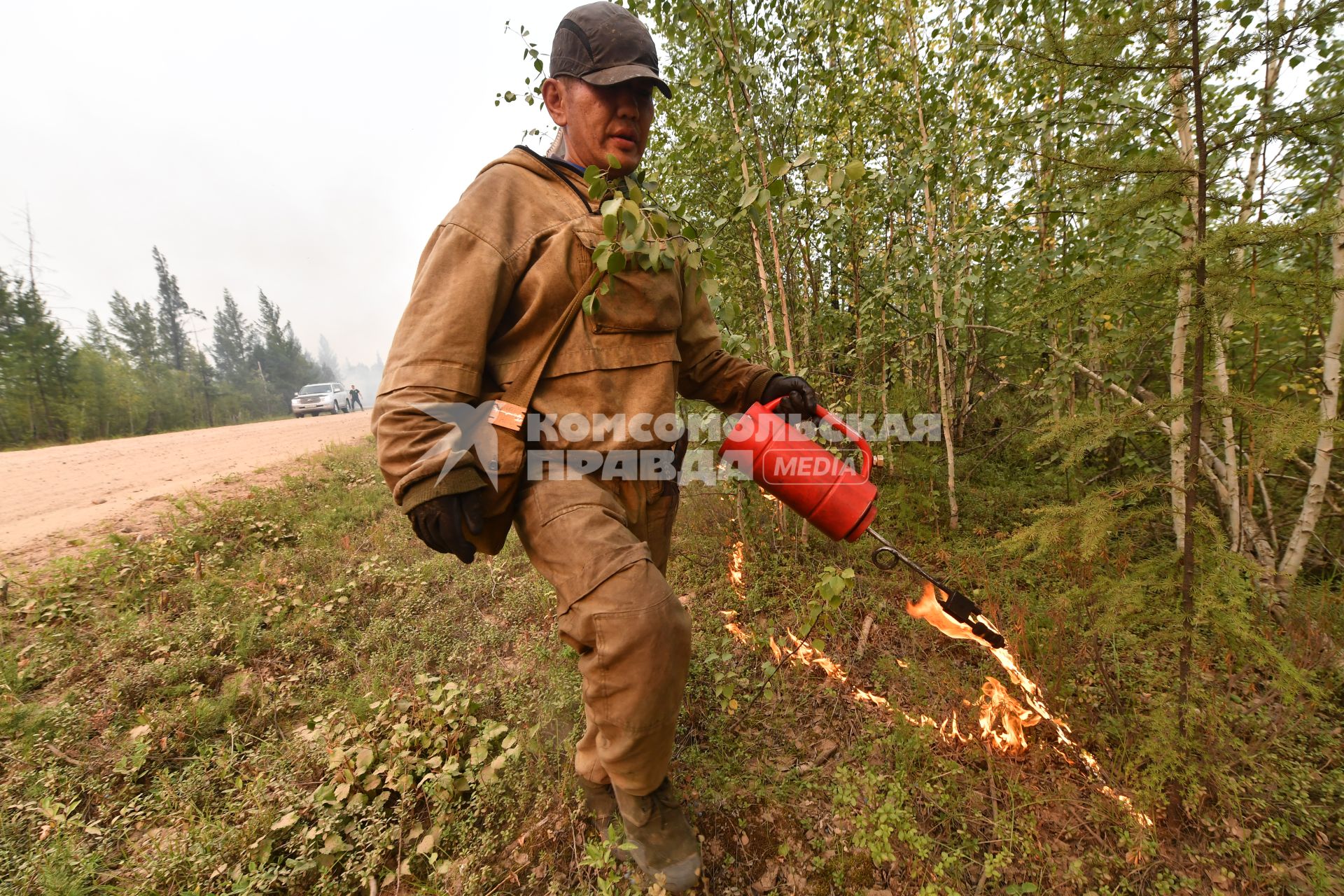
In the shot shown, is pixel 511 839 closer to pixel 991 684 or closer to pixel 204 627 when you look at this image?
pixel 991 684

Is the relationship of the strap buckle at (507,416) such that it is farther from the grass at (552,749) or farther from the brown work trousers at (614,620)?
the grass at (552,749)

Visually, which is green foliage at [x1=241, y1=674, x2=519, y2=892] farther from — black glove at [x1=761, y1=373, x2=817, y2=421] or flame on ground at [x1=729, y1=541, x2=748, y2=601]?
black glove at [x1=761, y1=373, x2=817, y2=421]

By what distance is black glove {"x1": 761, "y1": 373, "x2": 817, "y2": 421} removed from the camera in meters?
2.12

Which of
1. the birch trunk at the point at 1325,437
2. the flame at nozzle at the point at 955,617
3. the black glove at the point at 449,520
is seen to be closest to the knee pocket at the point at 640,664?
the black glove at the point at 449,520

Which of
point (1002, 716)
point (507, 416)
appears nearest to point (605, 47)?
point (507, 416)

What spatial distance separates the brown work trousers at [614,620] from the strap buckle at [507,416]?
0.19m

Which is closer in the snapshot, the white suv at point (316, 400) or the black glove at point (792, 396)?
the black glove at point (792, 396)

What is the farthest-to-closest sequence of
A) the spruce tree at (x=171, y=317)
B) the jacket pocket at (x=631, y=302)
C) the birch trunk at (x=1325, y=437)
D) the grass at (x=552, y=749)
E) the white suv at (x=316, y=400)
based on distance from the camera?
the spruce tree at (x=171, y=317)
the white suv at (x=316, y=400)
the birch trunk at (x=1325, y=437)
the grass at (x=552, y=749)
the jacket pocket at (x=631, y=302)

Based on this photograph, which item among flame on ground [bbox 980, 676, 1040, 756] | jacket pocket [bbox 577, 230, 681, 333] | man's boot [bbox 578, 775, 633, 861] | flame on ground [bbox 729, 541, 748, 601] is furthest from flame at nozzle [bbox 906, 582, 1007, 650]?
jacket pocket [bbox 577, 230, 681, 333]

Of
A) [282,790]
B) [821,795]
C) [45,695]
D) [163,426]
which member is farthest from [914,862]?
[163,426]

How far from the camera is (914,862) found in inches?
67.1

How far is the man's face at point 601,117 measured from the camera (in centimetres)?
163

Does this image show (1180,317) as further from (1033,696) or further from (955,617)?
(1033,696)

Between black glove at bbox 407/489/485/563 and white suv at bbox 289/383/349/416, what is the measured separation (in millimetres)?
24613
